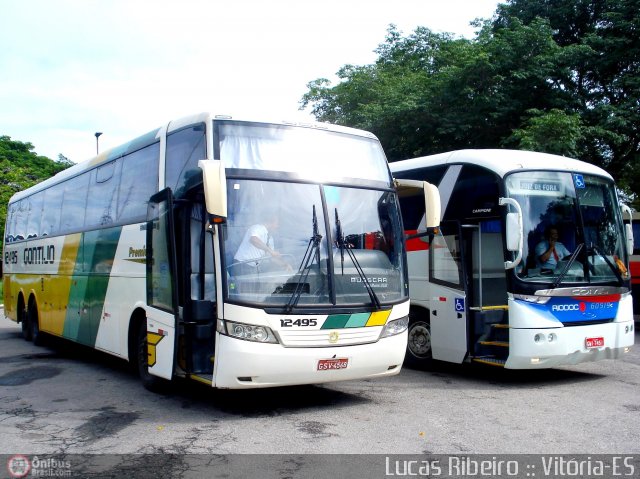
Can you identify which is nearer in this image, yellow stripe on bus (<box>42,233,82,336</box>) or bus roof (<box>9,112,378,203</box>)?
bus roof (<box>9,112,378,203</box>)

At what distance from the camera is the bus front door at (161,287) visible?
835 centimetres

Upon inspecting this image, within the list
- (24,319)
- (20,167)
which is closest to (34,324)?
(24,319)

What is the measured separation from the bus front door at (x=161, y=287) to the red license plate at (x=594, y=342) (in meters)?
5.45

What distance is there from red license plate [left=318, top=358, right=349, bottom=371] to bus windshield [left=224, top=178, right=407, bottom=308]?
612mm

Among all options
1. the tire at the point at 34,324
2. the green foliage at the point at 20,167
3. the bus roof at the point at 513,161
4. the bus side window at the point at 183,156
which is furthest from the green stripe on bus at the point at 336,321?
the green foliage at the point at 20,167

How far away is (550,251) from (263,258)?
4.23 m

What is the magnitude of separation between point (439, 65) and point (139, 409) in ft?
71.5

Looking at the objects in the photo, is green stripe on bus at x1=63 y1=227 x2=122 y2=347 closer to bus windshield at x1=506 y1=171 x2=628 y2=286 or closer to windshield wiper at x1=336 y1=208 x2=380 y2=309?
windshield wiper at x1=336 y1=208 x2=380 y2=309

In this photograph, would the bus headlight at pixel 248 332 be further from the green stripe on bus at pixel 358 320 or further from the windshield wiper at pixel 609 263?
the windshield wiper at pixel 609 263

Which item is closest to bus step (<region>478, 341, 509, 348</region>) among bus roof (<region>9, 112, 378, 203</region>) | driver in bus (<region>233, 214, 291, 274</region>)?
bus roof (<region>9, 112, 378, 203</region>)

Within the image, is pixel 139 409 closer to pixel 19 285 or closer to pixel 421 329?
pixel 421 329

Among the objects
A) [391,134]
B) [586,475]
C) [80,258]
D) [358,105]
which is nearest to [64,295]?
[80,258]

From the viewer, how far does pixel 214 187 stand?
741 centimetres

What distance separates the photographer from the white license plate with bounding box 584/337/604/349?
9.80 m
